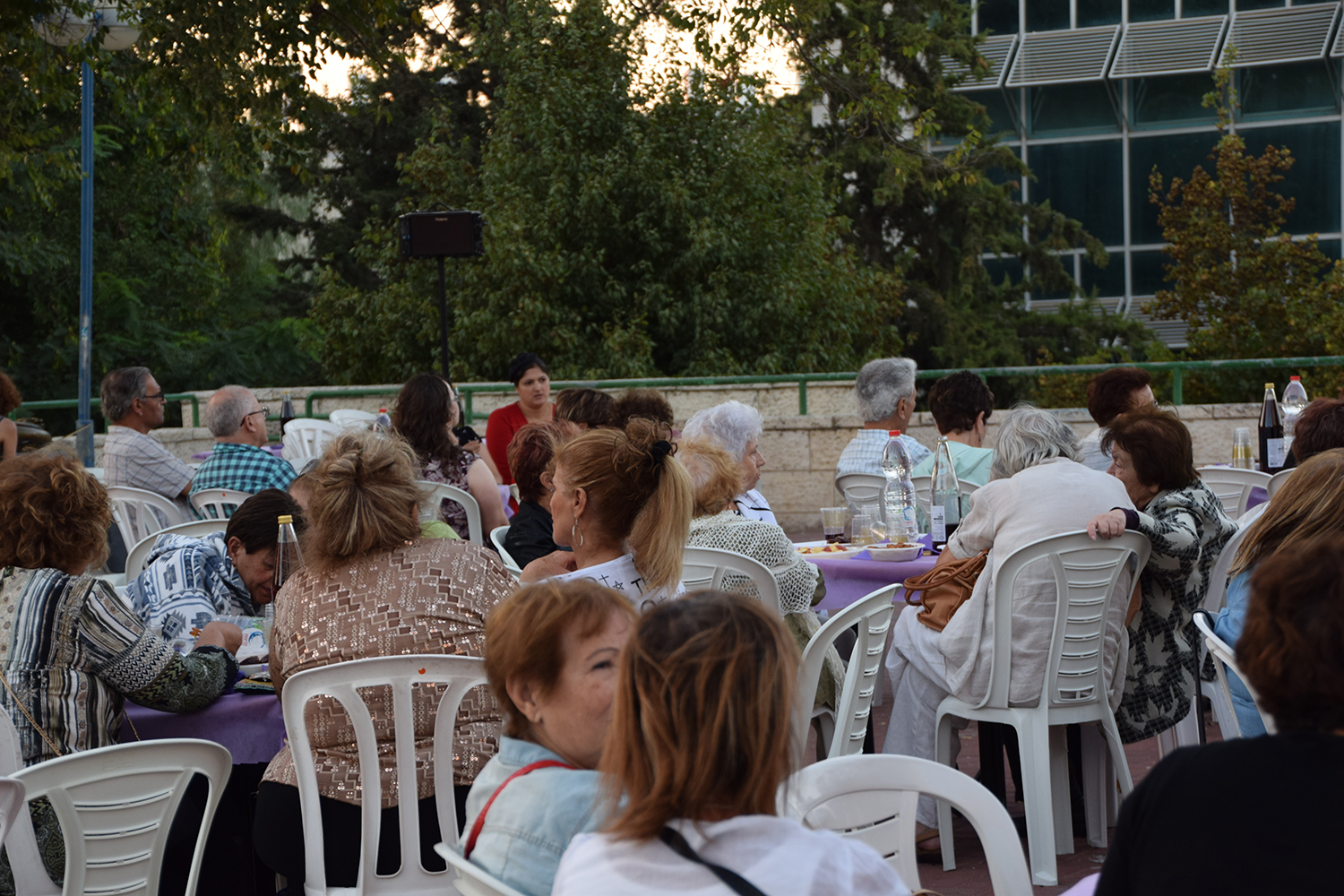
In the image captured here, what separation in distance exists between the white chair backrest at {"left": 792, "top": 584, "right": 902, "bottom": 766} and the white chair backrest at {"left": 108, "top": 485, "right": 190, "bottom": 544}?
4.06m

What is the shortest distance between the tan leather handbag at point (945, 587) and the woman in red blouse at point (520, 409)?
4183 mm

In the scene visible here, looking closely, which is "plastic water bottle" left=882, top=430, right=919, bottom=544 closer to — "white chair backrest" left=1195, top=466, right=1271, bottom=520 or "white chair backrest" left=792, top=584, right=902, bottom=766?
"white chair backrest" left=1195, top=466, right=1271, bottom=520

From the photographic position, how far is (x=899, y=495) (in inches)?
208

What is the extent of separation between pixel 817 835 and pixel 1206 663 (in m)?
3.17

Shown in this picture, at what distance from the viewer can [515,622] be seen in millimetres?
1860

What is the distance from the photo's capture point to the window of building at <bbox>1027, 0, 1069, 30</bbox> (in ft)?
74.2

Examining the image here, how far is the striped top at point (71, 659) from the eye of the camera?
2.88 metres

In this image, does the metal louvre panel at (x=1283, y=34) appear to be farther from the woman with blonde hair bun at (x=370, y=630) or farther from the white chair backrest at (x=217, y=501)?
the woman with blonde hair bun at (x=370, y=630)

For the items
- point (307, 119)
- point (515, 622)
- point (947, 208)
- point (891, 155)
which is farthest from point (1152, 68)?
point (515, 622)

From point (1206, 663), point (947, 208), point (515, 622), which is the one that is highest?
point (947, 208)

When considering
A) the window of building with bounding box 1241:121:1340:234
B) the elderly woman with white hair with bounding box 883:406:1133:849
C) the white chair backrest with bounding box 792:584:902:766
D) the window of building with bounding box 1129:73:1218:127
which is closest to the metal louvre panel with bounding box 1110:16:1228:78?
the window of building with bounding box 1129:73:1218:127

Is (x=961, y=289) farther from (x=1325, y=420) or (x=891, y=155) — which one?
(x=1325, y=420)

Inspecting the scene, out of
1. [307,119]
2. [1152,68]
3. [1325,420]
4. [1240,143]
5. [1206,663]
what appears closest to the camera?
[1206,663]

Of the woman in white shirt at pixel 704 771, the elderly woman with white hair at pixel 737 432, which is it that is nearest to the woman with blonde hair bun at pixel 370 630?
the woman in white shirt at pixel 704 771
